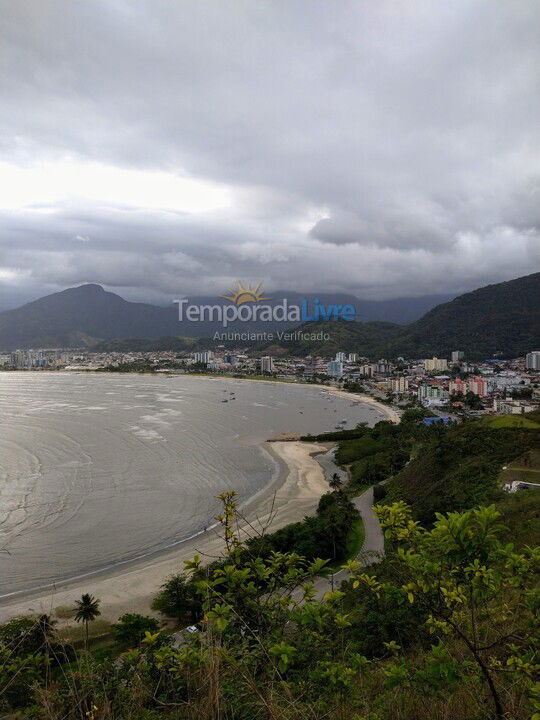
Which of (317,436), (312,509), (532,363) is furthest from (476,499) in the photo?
(532,363)

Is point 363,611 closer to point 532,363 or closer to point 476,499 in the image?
point 476,499

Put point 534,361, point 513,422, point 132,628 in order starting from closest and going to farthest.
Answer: point 132,628, point 513,422, point 534,361

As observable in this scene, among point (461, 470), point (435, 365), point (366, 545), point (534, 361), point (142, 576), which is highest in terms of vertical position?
point (534, 361)

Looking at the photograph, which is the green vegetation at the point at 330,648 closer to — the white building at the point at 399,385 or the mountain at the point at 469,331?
the white building at the point at 399,385

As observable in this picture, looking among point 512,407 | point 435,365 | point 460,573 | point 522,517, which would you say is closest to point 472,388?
point 512,407

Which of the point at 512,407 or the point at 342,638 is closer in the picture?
the point at 342,638

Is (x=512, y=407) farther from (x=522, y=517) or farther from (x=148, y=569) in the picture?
(x=148, y=569)

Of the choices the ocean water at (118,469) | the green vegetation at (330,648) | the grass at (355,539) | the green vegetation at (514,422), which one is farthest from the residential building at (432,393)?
the green vegetation at (330,648)

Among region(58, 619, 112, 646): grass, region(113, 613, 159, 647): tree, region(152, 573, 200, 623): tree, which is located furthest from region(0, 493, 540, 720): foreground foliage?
region(58, 619, 112, 646): grass

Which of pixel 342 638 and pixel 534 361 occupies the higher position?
pixel 342 638
